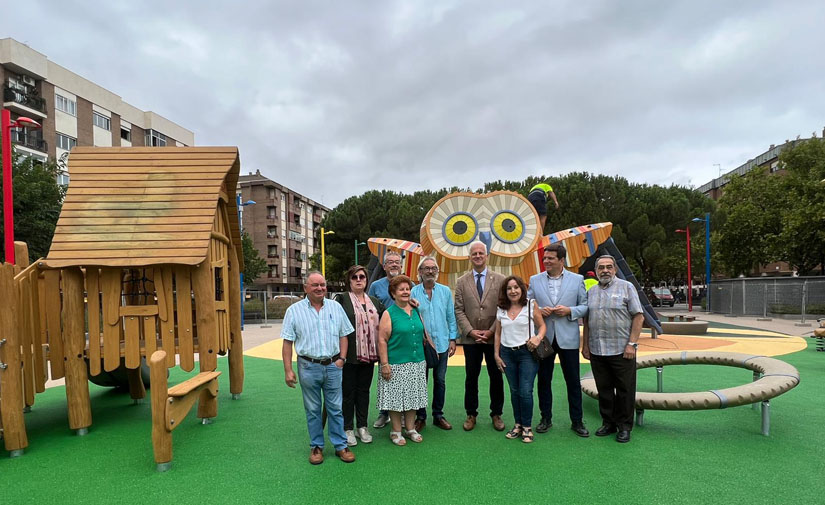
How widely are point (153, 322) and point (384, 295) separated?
2329 millimetres

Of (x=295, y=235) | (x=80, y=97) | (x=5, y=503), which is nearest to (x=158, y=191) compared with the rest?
(x=5, y=503)

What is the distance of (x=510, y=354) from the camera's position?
14.5 ft

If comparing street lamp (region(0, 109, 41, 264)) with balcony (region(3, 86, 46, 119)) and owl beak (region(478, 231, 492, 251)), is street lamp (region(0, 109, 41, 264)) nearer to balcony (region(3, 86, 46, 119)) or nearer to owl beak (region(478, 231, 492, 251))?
owl beak (region(478, 231, 492, 251))

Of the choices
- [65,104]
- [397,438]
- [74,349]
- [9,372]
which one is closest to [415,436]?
[397,438]

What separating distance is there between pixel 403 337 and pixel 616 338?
1916 mm

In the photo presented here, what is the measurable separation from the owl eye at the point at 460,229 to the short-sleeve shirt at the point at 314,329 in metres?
5.63

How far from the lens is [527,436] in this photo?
439 cm

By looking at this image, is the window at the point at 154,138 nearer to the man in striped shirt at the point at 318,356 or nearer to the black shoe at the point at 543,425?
the man in striped shirt at the point at 318,356

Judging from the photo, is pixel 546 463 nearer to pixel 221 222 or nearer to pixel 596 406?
pixel 596 406

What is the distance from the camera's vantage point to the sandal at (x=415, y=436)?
442 centimetres

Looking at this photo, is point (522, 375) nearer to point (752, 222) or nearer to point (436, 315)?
point (436, 315)

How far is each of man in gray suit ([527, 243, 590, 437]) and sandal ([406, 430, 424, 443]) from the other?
1.15m

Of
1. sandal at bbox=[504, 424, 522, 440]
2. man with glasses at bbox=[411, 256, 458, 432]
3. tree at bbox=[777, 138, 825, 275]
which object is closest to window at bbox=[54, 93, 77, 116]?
man with glasses at bbox=[411, 256, 458, 432]

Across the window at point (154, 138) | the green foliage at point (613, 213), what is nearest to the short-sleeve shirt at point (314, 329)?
the green foliage at point (613, 213)
